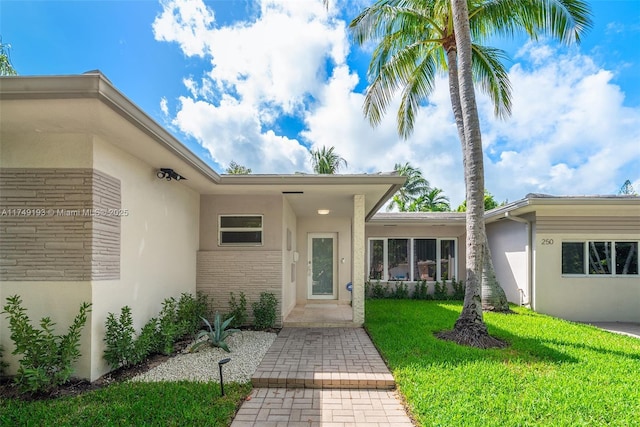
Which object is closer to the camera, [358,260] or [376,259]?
[358,260]

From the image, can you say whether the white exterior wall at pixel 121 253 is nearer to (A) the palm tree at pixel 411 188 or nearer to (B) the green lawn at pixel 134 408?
(B) the green lawn at pixel 134 408

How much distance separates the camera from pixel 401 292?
494 inches

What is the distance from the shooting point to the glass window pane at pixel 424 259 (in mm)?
12977

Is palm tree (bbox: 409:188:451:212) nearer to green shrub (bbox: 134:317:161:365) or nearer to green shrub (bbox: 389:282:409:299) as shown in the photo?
green shrub (bbox: 389:282:409:299)

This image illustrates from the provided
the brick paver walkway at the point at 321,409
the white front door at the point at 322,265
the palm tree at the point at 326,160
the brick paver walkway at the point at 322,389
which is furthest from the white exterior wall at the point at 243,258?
the palm tree at the point at 326,160

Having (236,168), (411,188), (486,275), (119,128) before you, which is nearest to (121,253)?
(119,128)

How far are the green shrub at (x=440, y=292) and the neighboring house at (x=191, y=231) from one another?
431 millimetres

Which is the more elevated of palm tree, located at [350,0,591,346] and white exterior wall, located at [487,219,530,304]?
palm tree, located at [350,0,591,346]

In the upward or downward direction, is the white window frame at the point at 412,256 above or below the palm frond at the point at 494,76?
below

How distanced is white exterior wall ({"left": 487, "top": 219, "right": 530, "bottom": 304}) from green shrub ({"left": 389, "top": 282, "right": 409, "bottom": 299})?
340 cm

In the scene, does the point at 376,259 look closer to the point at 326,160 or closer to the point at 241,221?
the point at 241,221

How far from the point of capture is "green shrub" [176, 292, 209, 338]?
20.4ft

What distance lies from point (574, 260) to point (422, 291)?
484 cm

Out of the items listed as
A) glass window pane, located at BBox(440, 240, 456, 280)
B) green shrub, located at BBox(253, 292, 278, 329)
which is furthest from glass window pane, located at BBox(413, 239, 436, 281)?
green shrub, located at BBox(253, 292, 278, 329)
